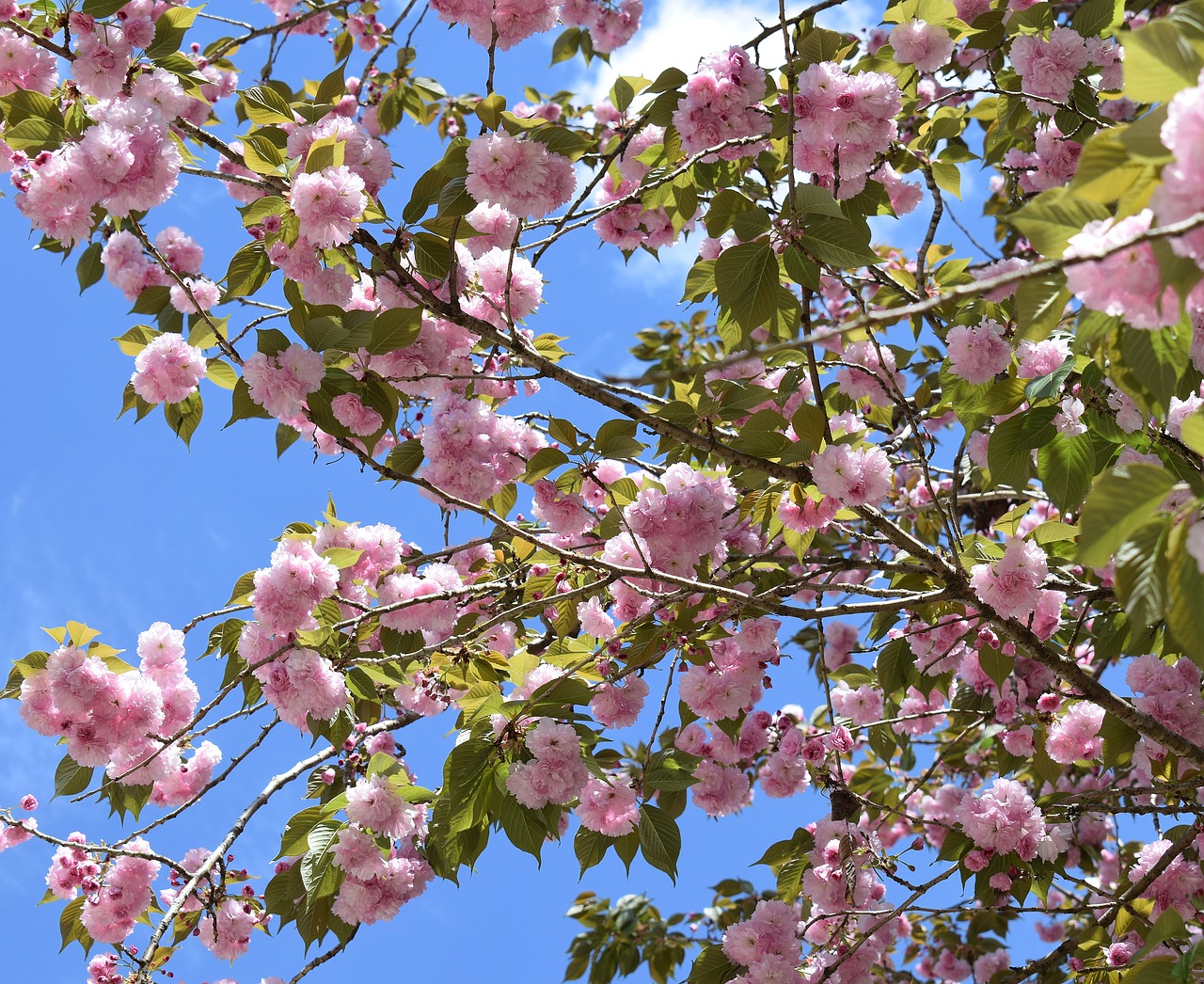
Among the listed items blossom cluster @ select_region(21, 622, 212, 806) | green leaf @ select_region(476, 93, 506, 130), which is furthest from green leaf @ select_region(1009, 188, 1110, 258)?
blossom cluster @ select_region(21, 622, 212, 806)

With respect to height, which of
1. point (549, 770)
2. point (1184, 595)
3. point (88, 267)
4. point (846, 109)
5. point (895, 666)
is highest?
point (88, 267)

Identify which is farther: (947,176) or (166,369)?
(947,176)

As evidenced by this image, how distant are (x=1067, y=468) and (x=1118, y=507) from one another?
112 cm

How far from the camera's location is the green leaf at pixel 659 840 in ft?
7.34

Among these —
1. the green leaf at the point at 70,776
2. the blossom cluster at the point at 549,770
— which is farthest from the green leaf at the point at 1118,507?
the green leaf at the point at 70,776

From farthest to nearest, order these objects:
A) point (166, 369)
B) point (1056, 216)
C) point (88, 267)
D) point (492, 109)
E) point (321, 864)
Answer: point (88, 267) < point (166, 369) < point (321, 864) < point (492, 109) < point (1056, 216)

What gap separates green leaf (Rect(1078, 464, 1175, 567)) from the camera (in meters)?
1.09

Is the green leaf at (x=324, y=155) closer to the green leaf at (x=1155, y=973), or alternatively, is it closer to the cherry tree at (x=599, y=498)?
the cherry tree at (x=599, y=498)

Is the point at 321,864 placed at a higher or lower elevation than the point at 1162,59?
higher

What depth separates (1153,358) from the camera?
137 centimetres

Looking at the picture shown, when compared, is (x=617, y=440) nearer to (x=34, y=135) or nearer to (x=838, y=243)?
(x=838, y=243)

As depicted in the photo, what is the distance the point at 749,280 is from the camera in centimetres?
205

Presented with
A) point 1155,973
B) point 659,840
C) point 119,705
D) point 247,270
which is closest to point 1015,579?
point 1155,973

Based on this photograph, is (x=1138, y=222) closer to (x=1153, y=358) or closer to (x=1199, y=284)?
(x=1199, y=284)
